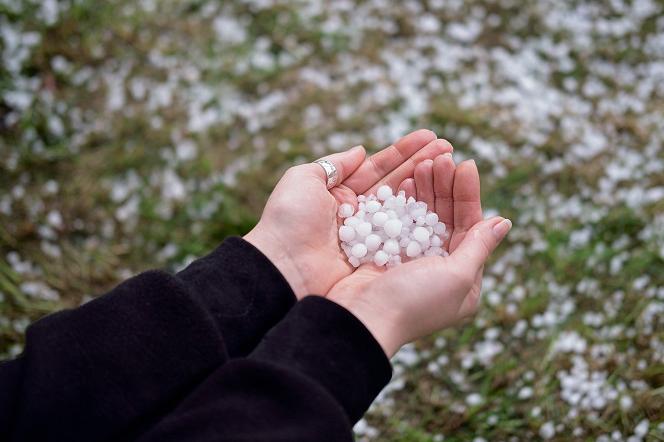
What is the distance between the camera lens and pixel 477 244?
1.64 m

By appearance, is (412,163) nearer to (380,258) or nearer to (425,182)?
(425,182)

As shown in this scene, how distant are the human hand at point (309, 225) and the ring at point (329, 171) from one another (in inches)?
0.7

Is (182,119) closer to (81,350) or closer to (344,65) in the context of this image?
(344,65)

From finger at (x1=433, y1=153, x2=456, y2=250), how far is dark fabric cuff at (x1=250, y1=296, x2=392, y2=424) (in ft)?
1.87

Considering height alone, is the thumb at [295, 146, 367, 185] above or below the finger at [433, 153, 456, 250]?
above

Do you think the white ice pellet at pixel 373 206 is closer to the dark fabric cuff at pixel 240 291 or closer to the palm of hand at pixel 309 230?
the palm of hand at pixel 309 230

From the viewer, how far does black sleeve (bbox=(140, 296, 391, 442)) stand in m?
1.26

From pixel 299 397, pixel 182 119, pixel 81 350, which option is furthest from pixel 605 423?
pixel 182 119

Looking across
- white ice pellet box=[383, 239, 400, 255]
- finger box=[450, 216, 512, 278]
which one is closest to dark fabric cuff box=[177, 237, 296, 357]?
white ice pellet box=[383, 239, 400, 255]

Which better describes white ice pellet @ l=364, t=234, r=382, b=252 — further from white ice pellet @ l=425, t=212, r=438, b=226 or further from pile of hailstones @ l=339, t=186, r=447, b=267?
white ice pellet @ l=425, t=212, r=438, b=226

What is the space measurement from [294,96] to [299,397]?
206cm

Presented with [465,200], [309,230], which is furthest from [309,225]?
[465,200]

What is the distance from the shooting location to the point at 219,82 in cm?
310

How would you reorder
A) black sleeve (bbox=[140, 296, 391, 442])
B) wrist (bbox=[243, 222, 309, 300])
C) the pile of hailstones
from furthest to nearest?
the pile of hailstones < wrist (bbox=[243, 222, 309, 300]) < black sleeve (bbox=[140, 296, 391, 442])
